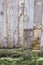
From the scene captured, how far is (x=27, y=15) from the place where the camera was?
4227 millimetres

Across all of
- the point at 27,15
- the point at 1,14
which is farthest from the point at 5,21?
the point at 27,15

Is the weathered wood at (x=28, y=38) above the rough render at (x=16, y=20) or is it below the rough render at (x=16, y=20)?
below

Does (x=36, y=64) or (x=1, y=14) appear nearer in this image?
(x=36, y=64)

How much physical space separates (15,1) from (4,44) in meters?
0.78

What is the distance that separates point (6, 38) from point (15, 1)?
0.67 metres

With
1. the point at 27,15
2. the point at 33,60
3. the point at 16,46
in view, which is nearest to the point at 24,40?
the point at 16,46

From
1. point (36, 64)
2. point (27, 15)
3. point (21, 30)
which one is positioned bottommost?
point (36, 64)

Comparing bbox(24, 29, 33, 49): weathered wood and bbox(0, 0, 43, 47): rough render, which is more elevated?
bbox(0, 0, 43, 47): rough render

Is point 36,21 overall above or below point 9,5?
below

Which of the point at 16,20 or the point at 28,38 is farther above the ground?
the point at 16,20

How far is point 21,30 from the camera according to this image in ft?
13.8

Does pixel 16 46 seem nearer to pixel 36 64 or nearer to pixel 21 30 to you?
pixel 21 30

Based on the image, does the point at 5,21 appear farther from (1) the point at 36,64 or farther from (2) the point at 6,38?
(1) the point at 36,64

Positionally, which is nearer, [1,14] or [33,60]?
[33,60]
